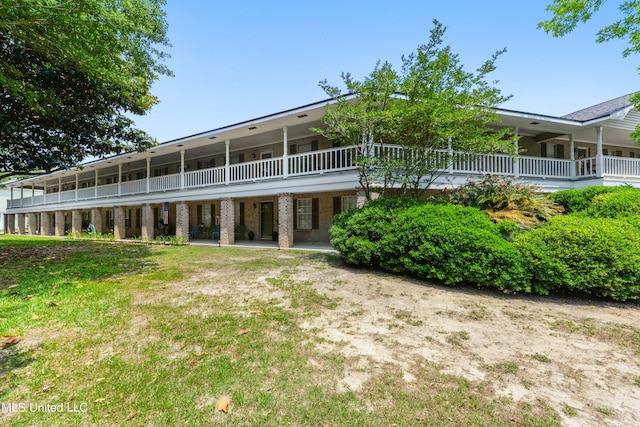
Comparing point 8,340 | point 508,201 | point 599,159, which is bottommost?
point 8,340

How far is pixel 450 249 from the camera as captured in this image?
19.1 feet

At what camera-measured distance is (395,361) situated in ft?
10.0

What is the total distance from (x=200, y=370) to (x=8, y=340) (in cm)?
257

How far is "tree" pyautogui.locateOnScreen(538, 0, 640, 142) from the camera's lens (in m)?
9.83

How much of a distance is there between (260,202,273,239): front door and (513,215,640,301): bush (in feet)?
42.6

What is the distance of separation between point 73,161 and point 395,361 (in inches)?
562

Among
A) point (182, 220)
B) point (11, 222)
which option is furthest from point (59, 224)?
point (182, 220)

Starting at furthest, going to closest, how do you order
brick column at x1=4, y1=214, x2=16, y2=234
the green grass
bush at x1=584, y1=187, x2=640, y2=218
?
brick column at x1=4, y1=214, x2=16, y2=234 → bush at x1=584, y1=187, x2=640, y2=218 → the green grass

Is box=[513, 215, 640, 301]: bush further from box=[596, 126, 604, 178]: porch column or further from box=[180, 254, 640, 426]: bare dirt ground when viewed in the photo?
box=[596, 126, 604, 178]: porch column

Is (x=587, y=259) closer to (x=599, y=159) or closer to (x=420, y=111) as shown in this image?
(x=420, y=111)

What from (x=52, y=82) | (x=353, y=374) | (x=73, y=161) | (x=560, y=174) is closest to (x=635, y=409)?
(x=353, y=374)

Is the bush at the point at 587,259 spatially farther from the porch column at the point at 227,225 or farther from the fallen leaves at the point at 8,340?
the porch column at the point at 227,225

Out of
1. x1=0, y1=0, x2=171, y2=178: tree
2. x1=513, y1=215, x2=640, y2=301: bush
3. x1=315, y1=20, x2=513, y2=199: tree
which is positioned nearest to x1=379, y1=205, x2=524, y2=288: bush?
x1=513, y1=215, x2=640, y2=301: bush

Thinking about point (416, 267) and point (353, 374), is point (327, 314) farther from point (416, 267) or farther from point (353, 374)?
point (416, 267)
